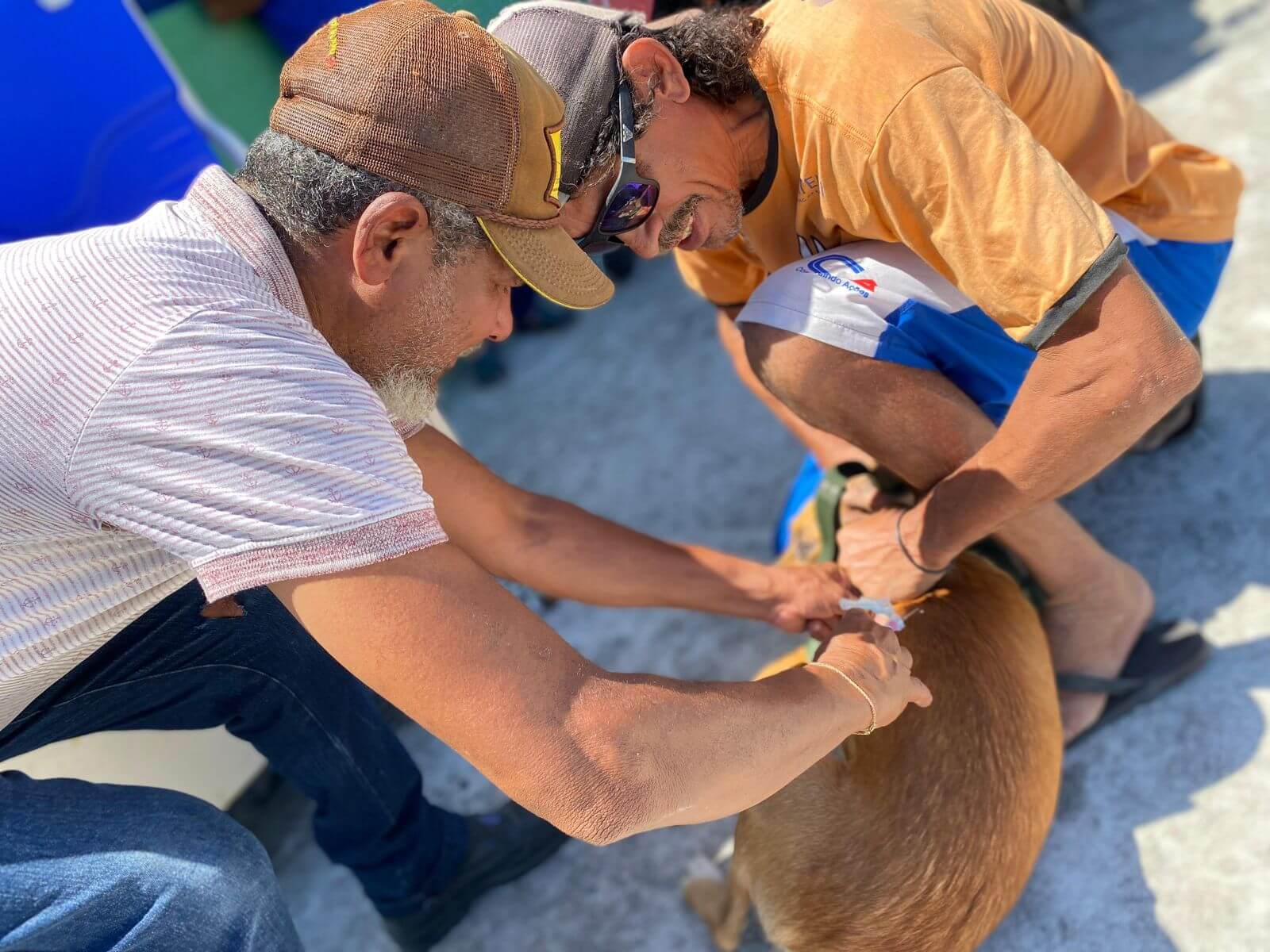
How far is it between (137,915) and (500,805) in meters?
0.88

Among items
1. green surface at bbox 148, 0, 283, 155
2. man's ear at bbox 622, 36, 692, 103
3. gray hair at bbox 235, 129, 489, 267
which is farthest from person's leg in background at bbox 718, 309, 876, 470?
green surface at bbox 148, 0, 283, 155

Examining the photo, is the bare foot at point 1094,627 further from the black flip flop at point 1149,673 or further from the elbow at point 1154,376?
the elbow at point 1154,376

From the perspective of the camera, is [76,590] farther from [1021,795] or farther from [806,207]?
[1021,795]

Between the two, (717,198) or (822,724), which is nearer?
(822,724)

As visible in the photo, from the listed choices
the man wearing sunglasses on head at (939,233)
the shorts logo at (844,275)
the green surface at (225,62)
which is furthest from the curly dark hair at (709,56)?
the green surface at (225,62)

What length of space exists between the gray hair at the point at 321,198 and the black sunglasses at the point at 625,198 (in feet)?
1.27

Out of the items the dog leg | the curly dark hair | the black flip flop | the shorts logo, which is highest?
the curly dark hair

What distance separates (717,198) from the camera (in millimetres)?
1793

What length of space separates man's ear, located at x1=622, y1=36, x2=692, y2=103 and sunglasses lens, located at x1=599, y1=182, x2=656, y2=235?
0.15 metres

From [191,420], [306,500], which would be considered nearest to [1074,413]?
[306,500]

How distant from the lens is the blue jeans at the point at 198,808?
135 cm

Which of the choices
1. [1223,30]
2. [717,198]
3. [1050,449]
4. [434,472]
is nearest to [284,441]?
[434,472]

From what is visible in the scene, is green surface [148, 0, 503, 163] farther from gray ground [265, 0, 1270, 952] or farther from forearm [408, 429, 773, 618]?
forearm [408, 429, 773, 618]

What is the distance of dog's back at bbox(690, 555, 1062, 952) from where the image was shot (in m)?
1.50
